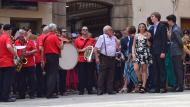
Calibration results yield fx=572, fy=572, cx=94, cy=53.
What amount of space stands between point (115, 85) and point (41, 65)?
2579 millimetres

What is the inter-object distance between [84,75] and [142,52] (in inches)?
68.6

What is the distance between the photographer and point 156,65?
609 inches

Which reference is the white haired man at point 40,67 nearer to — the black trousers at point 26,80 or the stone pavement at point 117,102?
the black trousers at point 26,80

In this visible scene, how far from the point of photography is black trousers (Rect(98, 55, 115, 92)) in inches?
611

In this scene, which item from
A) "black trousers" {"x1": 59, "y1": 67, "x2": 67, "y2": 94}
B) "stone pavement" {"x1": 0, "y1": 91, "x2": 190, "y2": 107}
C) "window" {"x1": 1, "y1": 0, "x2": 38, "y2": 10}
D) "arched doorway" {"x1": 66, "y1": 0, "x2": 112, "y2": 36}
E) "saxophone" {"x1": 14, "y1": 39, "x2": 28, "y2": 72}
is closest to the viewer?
"stone pavement" {"x1": 0, "y1": 91, "x2": 190, "y2": 107}

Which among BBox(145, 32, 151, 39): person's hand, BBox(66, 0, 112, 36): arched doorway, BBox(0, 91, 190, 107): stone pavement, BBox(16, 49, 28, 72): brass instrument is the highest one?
BBox(66, 0, 112, 36): arched doorway

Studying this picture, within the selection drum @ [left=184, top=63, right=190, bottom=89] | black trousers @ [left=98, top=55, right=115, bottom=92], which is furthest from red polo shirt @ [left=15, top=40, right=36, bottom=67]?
drum @ [left=184, top=63, right=190, bottom=89]

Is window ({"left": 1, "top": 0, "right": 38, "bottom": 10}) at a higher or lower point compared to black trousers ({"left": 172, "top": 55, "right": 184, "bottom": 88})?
higher

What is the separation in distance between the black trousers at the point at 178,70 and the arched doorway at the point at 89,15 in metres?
6.67

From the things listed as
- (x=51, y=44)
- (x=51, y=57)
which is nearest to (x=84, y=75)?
(x=51, y=57)

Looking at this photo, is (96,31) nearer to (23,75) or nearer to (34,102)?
(23,75)

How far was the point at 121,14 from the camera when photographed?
72.8 ft

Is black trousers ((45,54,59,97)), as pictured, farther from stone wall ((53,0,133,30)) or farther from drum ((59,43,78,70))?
stone wall ((53,0,133,30))

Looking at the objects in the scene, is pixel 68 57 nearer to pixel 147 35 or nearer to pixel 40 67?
pixel 40 67
